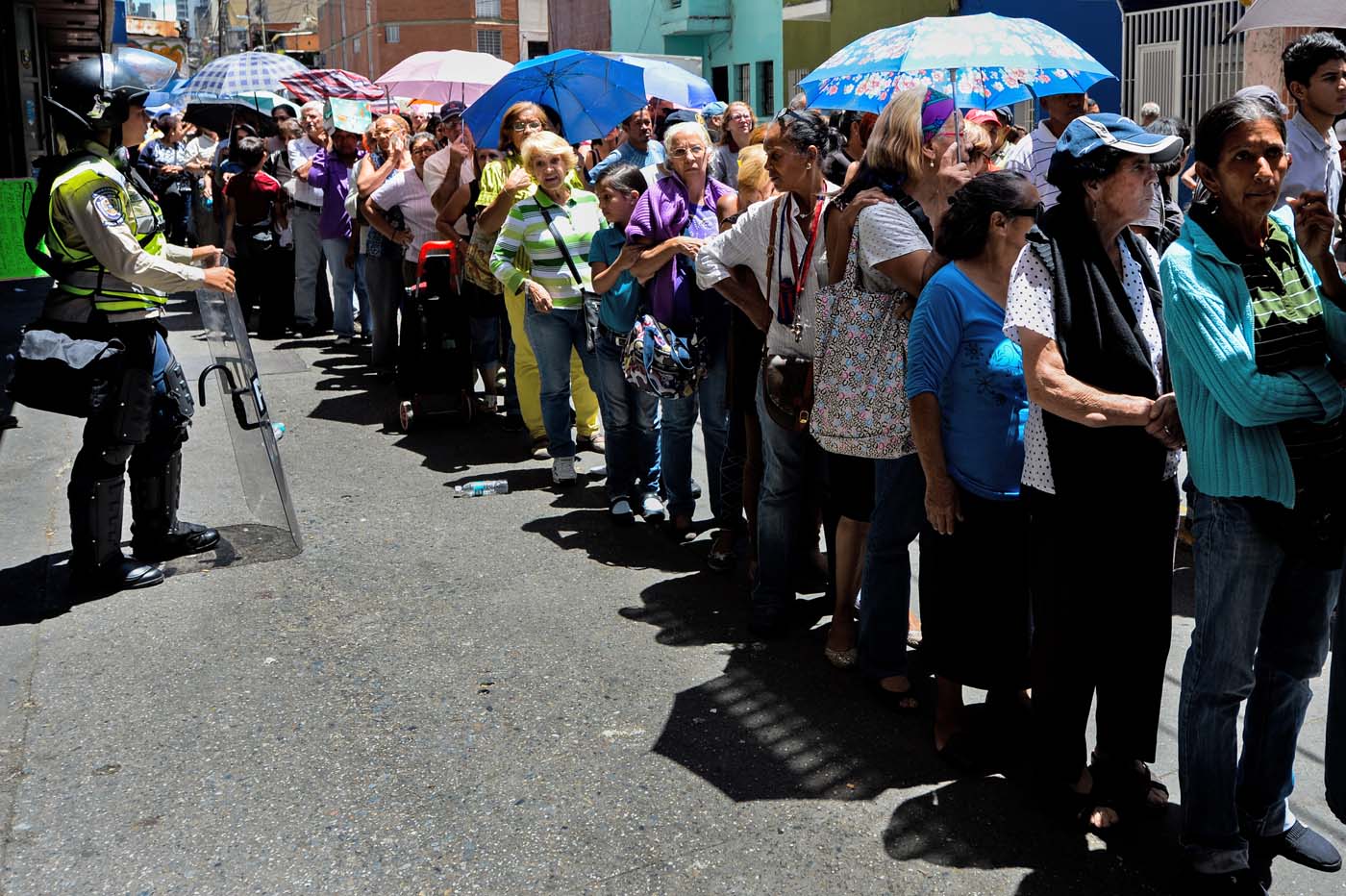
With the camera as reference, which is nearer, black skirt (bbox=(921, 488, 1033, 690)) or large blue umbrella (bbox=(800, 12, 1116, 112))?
black skirt (bbox=(921, 488, 1033, 690))

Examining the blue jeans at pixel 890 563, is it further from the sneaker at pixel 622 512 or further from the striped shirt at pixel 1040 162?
the striped shirt at pixel 1040 162

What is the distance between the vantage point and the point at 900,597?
4.56 m

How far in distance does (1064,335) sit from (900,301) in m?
0.96

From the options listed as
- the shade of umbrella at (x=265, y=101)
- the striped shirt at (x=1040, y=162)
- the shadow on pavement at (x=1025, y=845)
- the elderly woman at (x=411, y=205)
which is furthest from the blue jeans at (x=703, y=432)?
the shade of umbrella at (x=265, y=101)

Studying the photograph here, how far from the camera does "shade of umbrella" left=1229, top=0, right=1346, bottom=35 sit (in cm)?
536

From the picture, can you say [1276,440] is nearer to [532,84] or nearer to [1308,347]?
[1308,347]

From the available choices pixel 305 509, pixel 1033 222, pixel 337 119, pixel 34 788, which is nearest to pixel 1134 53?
pixel 337 119

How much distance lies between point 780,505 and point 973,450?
4.29ft

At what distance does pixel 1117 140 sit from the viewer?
11.0 ft

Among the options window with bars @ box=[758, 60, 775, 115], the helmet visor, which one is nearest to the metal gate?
the helmet visor

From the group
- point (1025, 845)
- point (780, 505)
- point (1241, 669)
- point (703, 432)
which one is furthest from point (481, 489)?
point (1241, 669)

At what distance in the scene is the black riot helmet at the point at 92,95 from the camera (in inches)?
223

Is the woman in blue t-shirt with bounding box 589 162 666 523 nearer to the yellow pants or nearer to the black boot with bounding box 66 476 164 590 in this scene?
the yellow pants

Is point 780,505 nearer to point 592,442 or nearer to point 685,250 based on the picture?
point 685,250
